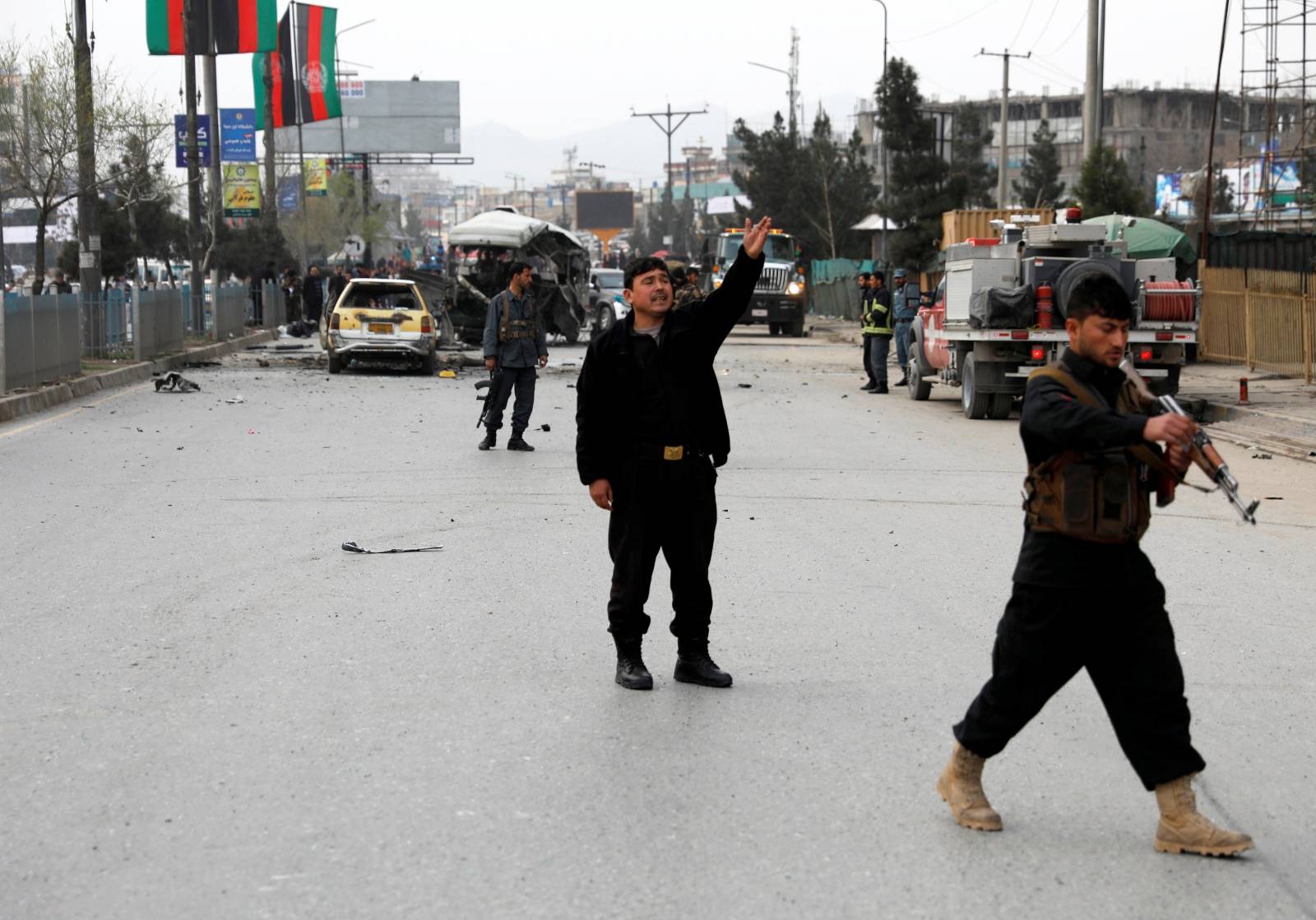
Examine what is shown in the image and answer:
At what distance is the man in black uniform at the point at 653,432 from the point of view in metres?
6.63

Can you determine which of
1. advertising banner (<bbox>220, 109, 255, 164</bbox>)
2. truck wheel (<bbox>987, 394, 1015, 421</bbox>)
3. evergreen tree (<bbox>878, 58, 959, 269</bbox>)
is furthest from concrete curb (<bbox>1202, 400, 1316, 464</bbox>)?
advertising banner (<bbox>220, 109, 255, 164</bbox>)

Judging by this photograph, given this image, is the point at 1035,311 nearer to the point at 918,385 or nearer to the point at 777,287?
the point at 918,385

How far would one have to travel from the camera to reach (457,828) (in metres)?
4.98

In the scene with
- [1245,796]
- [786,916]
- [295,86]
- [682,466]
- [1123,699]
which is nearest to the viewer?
[786,916]

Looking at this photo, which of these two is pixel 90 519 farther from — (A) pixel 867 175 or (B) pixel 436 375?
(A) pixel 867 175

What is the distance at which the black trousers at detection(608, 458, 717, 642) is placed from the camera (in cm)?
667

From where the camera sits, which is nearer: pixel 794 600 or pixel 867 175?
pixel 794 600

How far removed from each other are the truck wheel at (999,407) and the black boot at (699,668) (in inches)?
567

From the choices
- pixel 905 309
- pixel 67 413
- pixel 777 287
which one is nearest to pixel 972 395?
pixel 905 309

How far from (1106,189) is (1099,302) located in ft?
103

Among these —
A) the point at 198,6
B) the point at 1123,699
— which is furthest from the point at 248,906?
the point at 198,6

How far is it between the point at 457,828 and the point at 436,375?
949 inches

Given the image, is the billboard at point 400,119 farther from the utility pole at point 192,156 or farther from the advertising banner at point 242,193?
the utility pole at point 192,156

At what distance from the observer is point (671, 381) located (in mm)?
6625
